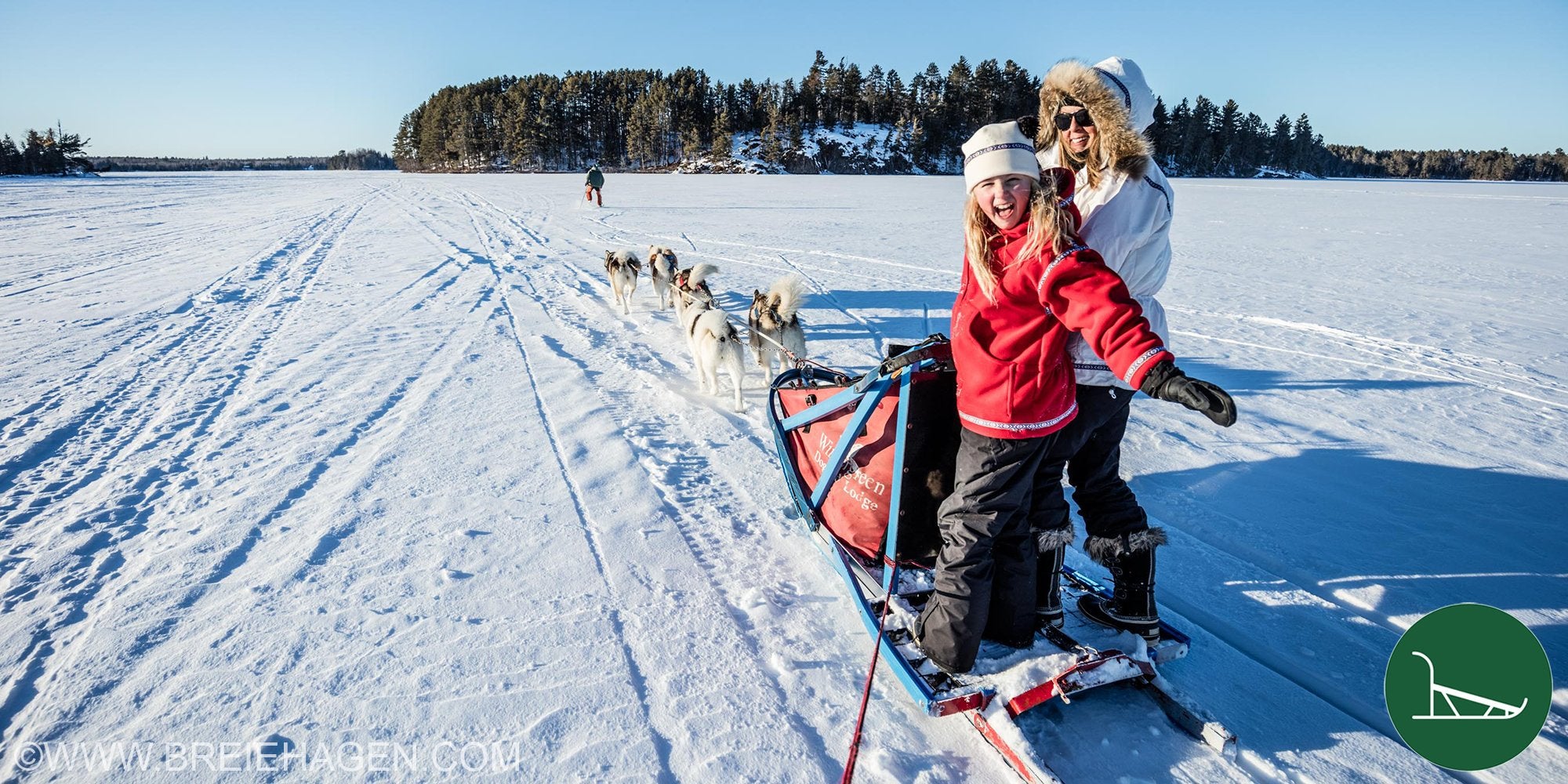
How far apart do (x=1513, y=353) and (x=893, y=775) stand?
22.3ft

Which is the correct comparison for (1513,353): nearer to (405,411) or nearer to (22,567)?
(405,411)

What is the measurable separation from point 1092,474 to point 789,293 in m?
3.00

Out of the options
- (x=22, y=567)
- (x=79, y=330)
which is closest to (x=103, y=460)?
(x=22, y=567)

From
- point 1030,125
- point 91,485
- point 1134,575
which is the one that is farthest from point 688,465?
point 91,485

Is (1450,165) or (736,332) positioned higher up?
(1450,165)

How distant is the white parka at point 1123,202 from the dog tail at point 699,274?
175 inches

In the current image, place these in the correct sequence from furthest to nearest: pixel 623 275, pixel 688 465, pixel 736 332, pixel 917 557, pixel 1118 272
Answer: pixel 623 275 < pixel 736 332 < pixel 688 465 < pixel 917 557 < pixel 1118 272

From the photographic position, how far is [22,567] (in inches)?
103

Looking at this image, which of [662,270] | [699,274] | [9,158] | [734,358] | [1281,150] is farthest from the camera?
[1281,150]

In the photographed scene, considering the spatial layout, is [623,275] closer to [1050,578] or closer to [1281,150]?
[1050,578]

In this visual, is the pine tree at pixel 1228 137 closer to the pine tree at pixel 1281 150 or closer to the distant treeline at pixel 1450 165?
the pine tree at pixel 1281 150

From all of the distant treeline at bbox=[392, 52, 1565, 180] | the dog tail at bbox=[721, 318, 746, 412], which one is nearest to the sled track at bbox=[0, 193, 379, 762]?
the dog tail at bbox=[721, 318, 746, 412]

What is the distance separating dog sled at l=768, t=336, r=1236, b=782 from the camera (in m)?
1.90

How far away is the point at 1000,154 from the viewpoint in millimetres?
1712
